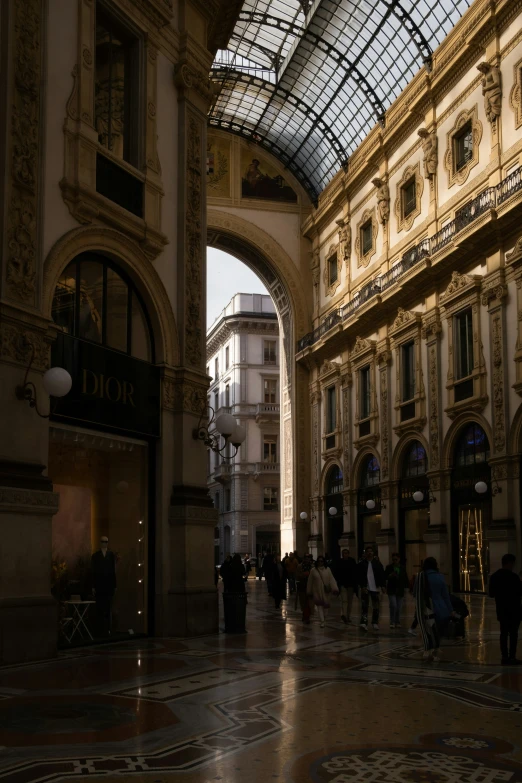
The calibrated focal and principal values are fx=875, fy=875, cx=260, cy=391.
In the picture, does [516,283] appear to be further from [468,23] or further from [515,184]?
[468,23]

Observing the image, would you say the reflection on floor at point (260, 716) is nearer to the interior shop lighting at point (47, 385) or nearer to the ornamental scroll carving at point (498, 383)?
the interior shop lighting at point (47, 385)

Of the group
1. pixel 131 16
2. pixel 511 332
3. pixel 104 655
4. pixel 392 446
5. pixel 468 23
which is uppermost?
pixel 468 23

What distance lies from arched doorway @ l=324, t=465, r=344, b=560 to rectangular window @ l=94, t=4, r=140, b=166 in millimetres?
25095

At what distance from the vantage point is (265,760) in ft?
20.4

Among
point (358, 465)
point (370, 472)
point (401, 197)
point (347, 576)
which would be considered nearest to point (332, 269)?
point (401, 197)

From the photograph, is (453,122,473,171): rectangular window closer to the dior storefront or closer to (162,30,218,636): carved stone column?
(162,30,218,636): carved stone column

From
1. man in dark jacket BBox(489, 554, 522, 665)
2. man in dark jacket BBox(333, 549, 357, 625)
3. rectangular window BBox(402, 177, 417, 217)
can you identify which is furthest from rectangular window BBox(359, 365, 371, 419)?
man in dark jacket BBox(489, 554, 522, 665)

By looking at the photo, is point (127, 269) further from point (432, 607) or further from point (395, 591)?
point (395, 591)

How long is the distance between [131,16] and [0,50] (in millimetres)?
3839

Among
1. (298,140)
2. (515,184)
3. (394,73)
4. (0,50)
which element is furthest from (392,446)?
(0,50)

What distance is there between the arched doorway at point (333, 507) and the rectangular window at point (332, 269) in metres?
8.86

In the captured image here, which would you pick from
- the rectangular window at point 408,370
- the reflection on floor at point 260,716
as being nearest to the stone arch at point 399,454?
the rectangular window at point 408,370

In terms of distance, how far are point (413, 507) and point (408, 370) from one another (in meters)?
5.08

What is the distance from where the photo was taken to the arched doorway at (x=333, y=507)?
38688mm
